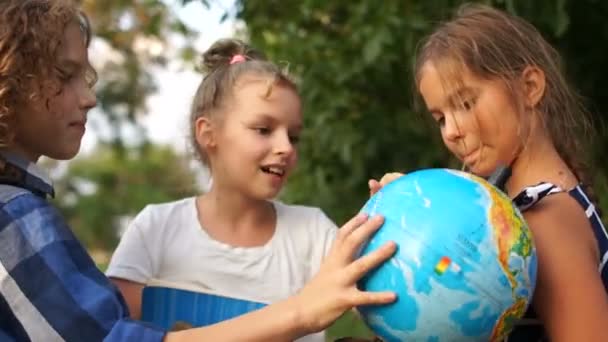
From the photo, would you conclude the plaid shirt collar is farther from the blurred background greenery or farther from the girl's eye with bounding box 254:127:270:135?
the blurred background greenery

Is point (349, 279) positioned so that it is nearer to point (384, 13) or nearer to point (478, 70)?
point (478, 70)

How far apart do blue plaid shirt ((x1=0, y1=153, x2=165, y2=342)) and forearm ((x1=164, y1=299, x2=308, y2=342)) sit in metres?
0.09

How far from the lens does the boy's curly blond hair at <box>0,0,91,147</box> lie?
8.49ft

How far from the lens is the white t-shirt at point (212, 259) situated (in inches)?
142

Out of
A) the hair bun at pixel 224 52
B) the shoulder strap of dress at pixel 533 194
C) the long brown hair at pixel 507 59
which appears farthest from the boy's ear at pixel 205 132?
the shoulder strap of dress at pixel 533 194

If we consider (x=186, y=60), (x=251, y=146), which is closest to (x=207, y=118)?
(x=251, y=146)

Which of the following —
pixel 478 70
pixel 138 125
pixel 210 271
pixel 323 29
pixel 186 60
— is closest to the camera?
pixel 478 70

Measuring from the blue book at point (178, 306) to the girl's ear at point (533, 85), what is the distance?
1179 mm

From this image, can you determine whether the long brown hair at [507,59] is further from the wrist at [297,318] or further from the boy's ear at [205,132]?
the boy's ear at [205,132]

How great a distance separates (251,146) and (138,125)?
15.4m

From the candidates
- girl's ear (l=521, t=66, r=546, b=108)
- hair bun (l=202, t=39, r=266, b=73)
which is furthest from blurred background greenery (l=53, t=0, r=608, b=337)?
girl's ear (l=521, t=66, r=546, b=108)

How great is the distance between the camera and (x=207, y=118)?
12.9ft

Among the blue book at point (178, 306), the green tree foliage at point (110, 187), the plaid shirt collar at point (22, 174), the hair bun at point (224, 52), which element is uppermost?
the hair bun at point (224, 52)

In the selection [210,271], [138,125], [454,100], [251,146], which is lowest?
[138,125]
